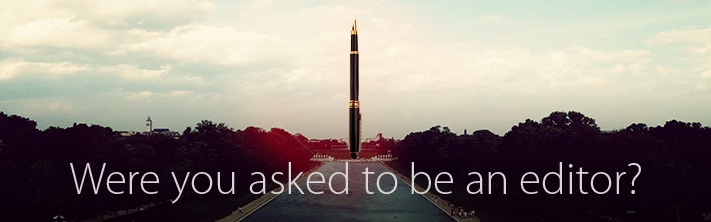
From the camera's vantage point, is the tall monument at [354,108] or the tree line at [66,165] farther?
the tree line at [66,165]

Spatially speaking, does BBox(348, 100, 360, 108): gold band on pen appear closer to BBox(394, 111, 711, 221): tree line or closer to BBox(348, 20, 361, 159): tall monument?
BBox(348, 20, 361, 159): tall monument

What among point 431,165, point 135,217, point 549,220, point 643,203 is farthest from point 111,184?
point 431,165

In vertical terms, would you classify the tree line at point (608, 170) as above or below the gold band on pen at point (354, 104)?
below

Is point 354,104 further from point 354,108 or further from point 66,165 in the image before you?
point 66,165

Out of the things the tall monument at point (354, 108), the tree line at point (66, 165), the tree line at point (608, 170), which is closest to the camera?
the tall monument at point (354, 108)

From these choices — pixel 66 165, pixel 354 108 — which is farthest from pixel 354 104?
pixel 66 165

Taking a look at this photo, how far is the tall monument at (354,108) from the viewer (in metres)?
24.0

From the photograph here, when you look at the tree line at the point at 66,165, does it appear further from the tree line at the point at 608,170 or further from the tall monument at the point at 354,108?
the tall monument at the point at 354,108

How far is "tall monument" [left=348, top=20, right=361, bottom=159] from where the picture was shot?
2402cm


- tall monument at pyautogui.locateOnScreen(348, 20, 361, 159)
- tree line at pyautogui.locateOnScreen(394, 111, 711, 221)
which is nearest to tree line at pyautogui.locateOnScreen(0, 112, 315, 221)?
tree line at pyautogui.locateOnScreen(394, 111, 711, 221)

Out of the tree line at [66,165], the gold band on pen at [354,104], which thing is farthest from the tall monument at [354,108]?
the tree line at [66,165]

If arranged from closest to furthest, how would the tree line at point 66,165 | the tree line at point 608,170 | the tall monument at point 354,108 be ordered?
the tall monument at point 354,108
the tree line at point 66,165
the tree line at point 608,170

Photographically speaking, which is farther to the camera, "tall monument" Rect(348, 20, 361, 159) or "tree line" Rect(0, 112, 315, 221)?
"tree line" Rect(0, 112, 315, 221)

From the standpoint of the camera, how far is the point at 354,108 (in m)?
24.4
